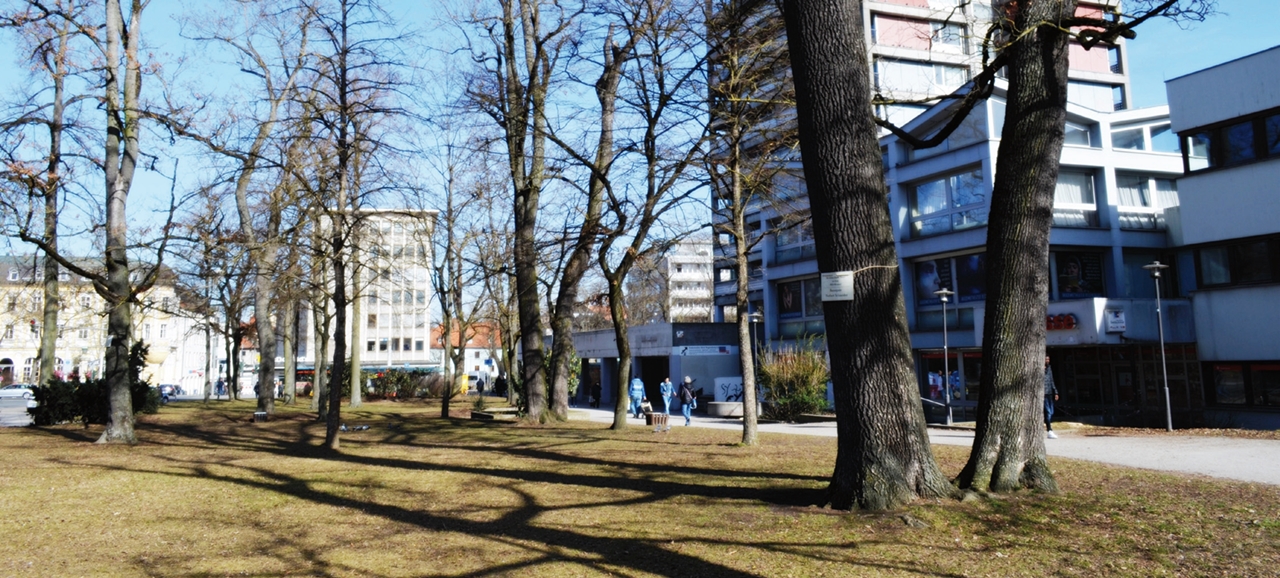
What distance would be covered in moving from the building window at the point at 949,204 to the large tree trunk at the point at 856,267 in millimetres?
22803

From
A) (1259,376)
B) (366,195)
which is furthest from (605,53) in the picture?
(1259,376)

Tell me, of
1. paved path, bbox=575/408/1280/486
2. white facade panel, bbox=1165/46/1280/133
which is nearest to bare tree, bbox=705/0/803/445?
paved path, bbox=575/408/1280/486

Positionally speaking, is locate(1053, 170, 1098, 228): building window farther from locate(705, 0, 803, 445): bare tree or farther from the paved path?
locate(705, 0, 803, 445): bare tree

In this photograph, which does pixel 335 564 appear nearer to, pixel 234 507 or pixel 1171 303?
pixel 234 507

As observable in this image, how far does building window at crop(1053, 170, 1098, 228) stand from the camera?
29.7 meters

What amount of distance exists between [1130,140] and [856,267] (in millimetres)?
27785

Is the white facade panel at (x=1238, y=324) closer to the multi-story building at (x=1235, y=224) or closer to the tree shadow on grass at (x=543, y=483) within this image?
the multi-story building at (x=1235, y=224)

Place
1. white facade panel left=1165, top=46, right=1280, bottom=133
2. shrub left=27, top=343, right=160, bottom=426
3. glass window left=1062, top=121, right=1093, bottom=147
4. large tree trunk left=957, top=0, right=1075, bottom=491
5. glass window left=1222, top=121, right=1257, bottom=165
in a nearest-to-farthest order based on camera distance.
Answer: large tree trunk left=957, top=0, right=1075, bottom=491, white facade panel left=1165, top=46, right=1280, bottom=133, shrub left=27, top=343, right=160, bottom=426, glass window left=1222, top=121, right=1257, bottom=165, glass window left=1062, top=121, right=1093, bottom=147

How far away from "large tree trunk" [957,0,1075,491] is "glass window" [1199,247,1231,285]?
743 inches

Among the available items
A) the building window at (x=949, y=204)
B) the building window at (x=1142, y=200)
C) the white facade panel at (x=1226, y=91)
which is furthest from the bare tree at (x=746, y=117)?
the building window at (x=1142, y=200)

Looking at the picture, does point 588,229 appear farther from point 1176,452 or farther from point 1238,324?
point 1238,324

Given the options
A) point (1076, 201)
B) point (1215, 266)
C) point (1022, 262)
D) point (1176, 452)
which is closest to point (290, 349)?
point (1076, 201)

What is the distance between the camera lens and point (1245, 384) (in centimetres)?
2392

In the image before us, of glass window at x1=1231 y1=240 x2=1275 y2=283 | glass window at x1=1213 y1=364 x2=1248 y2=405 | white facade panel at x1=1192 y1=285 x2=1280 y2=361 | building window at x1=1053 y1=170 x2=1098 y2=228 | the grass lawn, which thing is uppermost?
building window at x1=1053 y1=170 x2=1098 y2=228
